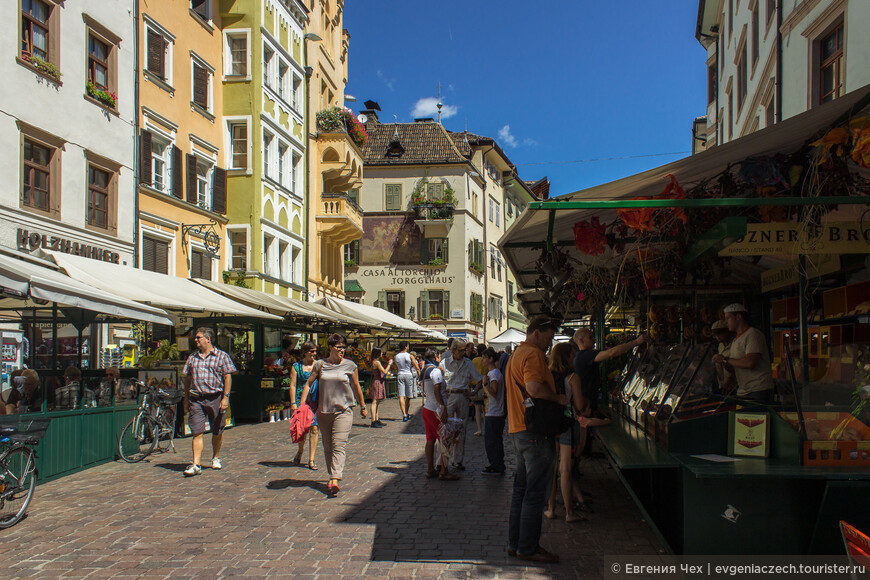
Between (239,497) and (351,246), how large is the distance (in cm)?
3877

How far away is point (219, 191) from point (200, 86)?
9.96 feet

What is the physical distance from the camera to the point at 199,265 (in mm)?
22000

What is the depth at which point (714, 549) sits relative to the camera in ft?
16.1

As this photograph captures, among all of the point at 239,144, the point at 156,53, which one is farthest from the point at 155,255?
the point at 239,144

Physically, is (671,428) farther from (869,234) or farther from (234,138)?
(234,138)

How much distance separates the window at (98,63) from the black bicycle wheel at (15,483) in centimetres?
1194

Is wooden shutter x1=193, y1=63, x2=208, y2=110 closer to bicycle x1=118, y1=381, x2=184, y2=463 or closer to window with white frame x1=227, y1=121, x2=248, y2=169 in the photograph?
window with white frame x1=227, y1=121, x2=248, y2=169

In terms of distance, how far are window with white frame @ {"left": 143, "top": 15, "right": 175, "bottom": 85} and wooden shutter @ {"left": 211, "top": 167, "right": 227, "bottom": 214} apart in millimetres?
3224

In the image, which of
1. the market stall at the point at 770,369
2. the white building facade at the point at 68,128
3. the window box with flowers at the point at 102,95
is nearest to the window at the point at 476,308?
the white building facade at the point at 68,128

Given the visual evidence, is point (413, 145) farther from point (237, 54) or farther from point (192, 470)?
point (192, 470)

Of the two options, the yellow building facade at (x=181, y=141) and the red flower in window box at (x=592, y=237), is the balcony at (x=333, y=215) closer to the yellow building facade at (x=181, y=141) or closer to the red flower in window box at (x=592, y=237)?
the yellow building facade at (x=181, y=141)

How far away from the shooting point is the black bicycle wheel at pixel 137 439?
11.2m

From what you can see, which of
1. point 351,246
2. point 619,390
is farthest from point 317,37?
point 619,390

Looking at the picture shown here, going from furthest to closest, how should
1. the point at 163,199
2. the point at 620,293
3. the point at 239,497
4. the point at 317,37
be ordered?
the point at 317,37 < the point at 163,199 < the point at 620,293 < the point at 239,497
